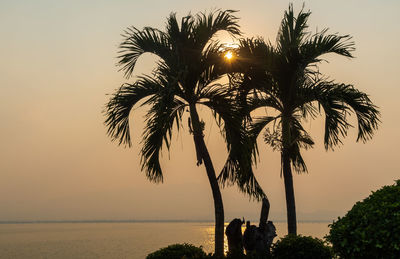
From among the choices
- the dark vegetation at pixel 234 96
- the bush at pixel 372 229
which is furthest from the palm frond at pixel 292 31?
the bush at pixel 372 229

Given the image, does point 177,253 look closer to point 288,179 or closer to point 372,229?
point 288,179

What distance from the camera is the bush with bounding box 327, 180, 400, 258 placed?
31.9 feet

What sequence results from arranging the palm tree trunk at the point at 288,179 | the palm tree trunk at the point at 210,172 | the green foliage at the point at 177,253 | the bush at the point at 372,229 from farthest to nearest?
the palm tree trunk at the point at 288,179 < the palm tree trunk at the point at 210,172 < the green foliage at the point at 177,253 < the bush at the point at 372,229

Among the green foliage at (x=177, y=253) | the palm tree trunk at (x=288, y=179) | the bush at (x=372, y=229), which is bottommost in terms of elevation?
the green foliage at (x=177, y=253)

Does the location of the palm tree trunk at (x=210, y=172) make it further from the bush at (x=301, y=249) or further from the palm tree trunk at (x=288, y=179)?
the palm tree trunk at (x=288, y=179)

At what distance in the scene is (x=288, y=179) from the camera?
57.3ft

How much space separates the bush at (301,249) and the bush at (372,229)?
12.3ft

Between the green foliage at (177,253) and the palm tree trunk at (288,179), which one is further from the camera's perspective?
the palm tree trunk at (288,179)

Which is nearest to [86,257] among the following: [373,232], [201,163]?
[201,163]

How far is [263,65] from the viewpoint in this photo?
55.4 ft

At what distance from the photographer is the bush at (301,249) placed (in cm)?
1436

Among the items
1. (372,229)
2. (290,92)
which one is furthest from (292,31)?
(372,229)

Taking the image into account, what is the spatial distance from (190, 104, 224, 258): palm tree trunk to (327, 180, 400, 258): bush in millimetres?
5143

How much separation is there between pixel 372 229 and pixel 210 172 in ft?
22.5
